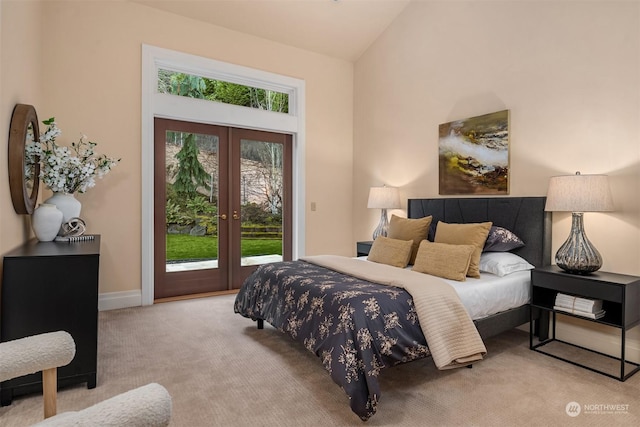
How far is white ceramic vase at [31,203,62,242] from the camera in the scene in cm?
269

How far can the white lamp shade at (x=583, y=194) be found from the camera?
2.52 metres

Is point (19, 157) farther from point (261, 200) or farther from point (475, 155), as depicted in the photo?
point (475, 155)

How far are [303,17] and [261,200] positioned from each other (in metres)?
2.32

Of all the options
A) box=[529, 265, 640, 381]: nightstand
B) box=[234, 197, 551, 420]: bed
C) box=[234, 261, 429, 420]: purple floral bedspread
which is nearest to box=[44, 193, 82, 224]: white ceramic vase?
box=[234, 197, 551, 420]: bed

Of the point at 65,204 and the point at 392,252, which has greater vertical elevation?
the point at 65,204

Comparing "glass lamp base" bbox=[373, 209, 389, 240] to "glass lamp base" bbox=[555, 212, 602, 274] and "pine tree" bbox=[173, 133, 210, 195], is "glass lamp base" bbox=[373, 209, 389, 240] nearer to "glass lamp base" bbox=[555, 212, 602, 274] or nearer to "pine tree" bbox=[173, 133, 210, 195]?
"glass lamp base" bbox=[555, 212, 602, 274]

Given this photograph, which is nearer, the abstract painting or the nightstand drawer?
the nightstand drawer

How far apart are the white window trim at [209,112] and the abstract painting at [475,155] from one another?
1.93m

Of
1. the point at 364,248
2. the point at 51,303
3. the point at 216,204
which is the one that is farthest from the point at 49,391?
the point at 364,248

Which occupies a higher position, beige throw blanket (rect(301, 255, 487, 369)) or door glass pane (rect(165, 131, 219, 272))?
door glass pane (rect(165, 131, 219, 272))

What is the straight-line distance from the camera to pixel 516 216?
3.27 m

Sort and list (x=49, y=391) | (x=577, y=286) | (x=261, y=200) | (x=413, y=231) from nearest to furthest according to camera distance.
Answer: (x=49, y=391) → (x=577, y=286) → (x=413, y=231) → (x=261, y=200)

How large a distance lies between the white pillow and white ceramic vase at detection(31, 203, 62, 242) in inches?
131

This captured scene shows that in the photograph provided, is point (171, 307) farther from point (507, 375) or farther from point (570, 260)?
point (570, 260)
